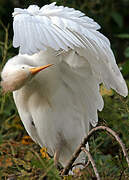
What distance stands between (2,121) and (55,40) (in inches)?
64.0

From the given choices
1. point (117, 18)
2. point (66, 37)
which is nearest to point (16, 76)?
point (66, 37)

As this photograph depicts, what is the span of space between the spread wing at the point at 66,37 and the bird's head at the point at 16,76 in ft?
0.62

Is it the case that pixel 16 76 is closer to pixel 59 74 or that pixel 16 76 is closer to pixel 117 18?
pixel 59 74

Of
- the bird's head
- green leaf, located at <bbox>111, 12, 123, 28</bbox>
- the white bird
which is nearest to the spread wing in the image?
the white bird

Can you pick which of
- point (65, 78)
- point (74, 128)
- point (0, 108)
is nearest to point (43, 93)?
point (65, 78)

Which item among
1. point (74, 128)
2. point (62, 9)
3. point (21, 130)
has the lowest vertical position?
point (21, 130)

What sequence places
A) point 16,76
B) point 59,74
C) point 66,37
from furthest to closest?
point 59,74 < point 16,76 < point 66,37

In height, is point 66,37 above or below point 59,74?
above

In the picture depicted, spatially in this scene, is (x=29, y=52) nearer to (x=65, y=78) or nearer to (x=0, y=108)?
(x=65, y=78)

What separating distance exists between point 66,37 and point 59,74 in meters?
0.54

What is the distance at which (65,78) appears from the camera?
106 inches

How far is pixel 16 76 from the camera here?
89.0 inches

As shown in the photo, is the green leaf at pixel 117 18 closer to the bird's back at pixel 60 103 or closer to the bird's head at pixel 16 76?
the bird's back at pixel 60 103

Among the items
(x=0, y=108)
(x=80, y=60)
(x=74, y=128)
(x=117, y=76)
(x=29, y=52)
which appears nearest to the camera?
(x=29, y=52)
